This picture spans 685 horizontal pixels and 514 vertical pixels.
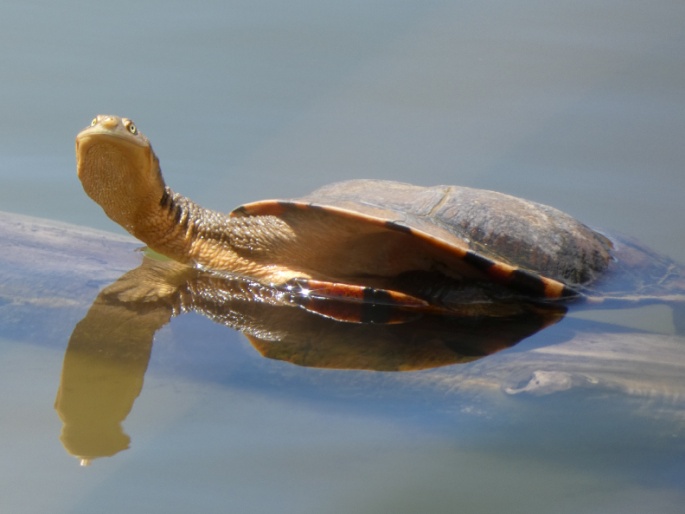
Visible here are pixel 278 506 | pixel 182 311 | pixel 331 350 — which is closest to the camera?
pixel 278 506

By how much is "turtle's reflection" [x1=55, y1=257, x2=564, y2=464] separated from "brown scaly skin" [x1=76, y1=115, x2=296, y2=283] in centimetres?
20

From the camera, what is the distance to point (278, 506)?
1.85 m

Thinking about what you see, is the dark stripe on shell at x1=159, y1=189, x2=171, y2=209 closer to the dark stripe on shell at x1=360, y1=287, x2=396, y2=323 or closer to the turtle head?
the turtle head

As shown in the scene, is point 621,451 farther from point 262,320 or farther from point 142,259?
point 142,259

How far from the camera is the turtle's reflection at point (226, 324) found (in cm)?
217

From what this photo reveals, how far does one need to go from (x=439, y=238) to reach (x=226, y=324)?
0.66m

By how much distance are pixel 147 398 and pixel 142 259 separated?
0.89 meters

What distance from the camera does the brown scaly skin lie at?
2742mm

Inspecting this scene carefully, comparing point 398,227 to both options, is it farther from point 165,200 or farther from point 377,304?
point 165,200

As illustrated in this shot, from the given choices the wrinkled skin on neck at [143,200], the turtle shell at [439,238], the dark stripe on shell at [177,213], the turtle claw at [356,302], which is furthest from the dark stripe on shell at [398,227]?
the dark stripe on shell at [177,213]

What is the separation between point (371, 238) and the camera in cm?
279

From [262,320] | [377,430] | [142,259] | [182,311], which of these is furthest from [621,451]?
[142,259]

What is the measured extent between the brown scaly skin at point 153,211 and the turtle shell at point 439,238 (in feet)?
0.30

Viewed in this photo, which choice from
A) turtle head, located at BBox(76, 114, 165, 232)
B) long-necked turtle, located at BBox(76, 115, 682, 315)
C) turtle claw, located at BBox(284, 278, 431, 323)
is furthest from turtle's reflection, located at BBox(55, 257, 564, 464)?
turtle head, located at BBox(76, 114, 165, 232)
